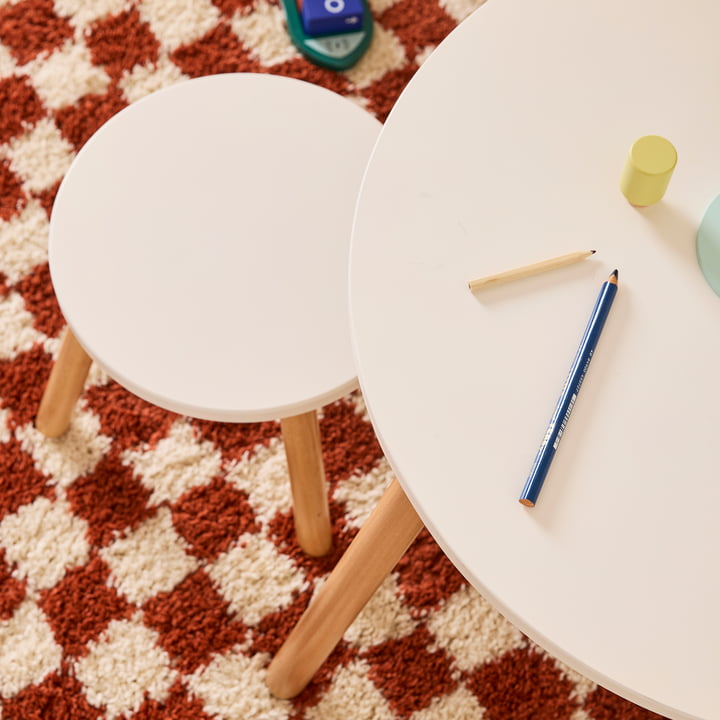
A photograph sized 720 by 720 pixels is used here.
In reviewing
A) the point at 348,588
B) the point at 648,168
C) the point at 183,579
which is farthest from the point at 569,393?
the point at 183,579

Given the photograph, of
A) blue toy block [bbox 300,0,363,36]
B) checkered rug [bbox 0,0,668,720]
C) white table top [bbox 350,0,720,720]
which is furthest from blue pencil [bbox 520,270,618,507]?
blue toy block [bbox 300,0,363,36]

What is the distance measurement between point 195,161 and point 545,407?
52 cm

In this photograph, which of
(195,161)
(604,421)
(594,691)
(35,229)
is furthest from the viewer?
(35,229)

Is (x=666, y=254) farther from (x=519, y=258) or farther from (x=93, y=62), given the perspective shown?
(x=93, y=62)

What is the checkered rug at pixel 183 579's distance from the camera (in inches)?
45.3

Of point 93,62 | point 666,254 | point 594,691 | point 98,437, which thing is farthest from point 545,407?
point 93,62

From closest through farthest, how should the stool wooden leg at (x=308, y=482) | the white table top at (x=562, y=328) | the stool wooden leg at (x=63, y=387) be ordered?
the white table top at (x=562, y=328)
the stool wooden leg at (x=308, y=482)
the stool wooden leg at (x=63, y=387)

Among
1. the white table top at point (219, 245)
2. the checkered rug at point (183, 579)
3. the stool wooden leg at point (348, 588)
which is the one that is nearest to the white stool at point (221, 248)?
the white table top at point (219, 245)

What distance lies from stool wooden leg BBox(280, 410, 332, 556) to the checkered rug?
0.15ft

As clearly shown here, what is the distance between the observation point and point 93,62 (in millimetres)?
1508

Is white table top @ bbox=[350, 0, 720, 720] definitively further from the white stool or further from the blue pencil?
the white stool

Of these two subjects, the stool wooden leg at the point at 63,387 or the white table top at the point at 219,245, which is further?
the stool wooden leg at the point at 63,387

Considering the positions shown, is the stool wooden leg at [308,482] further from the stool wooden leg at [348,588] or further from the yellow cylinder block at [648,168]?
→ the yellow cylinder block at [648,168]

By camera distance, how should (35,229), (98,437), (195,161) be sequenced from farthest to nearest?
1. (35,229)
2. (98,437)
3. (195,161)
